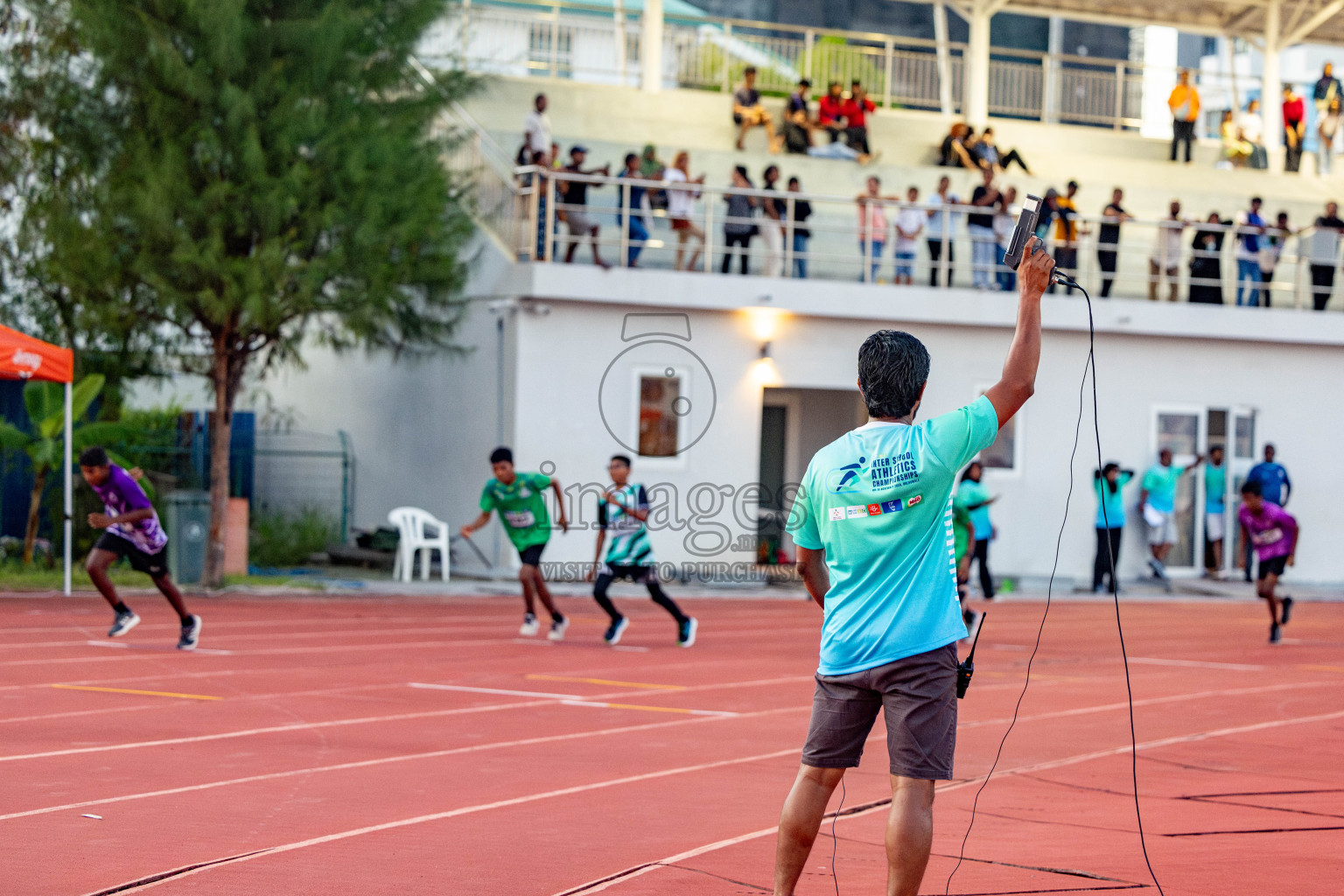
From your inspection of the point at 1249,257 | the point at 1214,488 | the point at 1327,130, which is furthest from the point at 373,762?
the point at 1327,130

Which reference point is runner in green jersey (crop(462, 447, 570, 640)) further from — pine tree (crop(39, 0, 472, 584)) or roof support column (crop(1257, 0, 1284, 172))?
roof support column (crop(1257, 0, 1284, 172))

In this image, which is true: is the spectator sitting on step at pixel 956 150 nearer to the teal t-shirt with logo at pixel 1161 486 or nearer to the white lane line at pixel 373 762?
the teal t-shirt with logo at pixel 1161 486

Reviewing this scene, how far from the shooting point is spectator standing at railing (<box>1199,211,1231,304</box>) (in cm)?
2586

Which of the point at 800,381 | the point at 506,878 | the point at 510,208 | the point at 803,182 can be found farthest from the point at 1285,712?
the point at 803,182

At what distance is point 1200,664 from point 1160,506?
10588 millimetres

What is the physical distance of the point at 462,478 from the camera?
24.1 meters

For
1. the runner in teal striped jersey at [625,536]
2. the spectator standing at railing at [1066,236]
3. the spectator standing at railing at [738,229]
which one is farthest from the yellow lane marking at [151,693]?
the spectator standing at railing at [1066,236]

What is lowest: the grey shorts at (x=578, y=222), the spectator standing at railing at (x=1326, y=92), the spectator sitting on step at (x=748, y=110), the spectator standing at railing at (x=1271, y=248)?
the grey shorts at (x=578, y=222)

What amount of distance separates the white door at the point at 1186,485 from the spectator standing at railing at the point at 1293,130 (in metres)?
10.1

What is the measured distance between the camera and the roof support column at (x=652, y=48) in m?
29.5

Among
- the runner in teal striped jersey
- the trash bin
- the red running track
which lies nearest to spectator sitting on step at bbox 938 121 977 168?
the red running track

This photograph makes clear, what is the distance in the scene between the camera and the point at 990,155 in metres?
29.1

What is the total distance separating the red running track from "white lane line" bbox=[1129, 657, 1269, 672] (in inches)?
3.1

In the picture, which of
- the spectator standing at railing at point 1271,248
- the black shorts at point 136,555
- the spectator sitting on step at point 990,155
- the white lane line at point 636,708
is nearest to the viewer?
the white lane line at point 636,708
